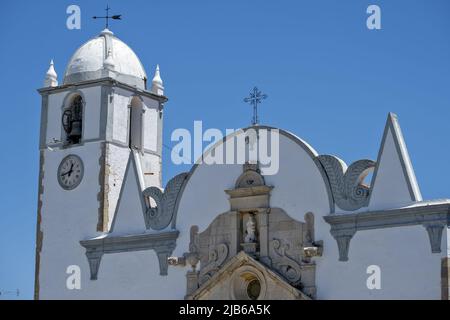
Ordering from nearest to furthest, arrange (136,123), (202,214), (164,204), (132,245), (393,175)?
(393,175) < (202,214) < (164,204) < (132,245) < (136,123)

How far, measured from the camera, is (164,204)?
34812mm

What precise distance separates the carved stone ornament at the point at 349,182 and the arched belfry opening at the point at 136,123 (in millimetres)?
8847

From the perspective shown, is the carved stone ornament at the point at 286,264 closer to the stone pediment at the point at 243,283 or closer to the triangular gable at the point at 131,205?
the stone pediment at the point at 243,283

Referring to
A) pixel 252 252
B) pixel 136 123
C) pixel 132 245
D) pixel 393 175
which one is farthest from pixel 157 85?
pixel 393 175

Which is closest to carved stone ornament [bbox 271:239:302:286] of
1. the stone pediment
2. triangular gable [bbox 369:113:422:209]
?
the stone pediment

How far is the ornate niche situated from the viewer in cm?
3130

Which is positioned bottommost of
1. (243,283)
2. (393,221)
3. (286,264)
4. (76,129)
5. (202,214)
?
(243,283)

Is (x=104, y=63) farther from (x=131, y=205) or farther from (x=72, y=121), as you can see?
(x=131, y=205)

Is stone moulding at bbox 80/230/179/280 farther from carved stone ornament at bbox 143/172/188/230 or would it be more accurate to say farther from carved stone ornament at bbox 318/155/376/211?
carved stone ornament at bbox 318/155/376/211

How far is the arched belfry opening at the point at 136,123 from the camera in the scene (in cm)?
3822

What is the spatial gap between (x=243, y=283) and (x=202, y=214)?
8.39 feet

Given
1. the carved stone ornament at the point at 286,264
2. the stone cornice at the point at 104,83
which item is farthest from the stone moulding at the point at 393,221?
the stone cornice at the point at 104,83

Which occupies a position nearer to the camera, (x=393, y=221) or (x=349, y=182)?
(x=393, y=221)
